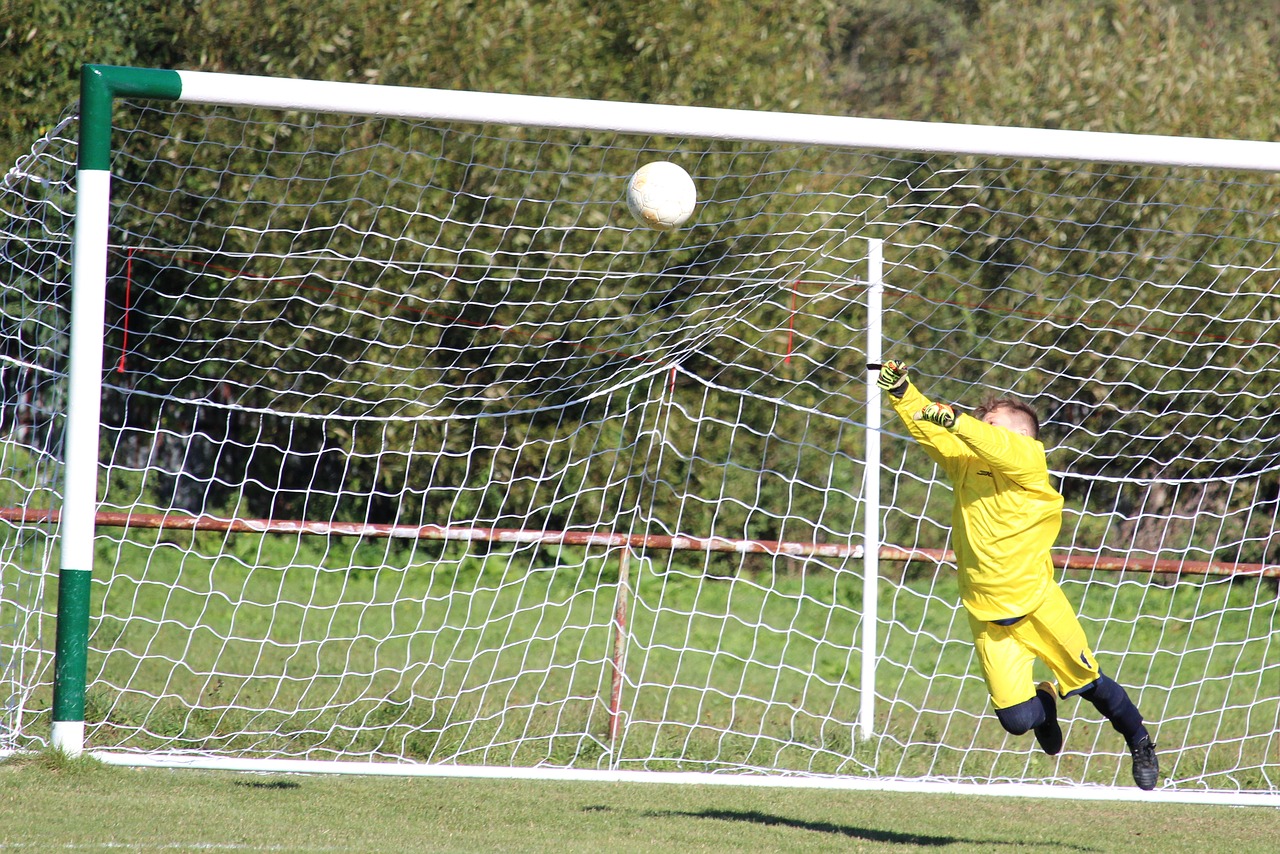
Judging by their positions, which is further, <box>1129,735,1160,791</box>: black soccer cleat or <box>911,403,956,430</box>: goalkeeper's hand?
<box>1129,735,1160,791</box>: black soccer cleat

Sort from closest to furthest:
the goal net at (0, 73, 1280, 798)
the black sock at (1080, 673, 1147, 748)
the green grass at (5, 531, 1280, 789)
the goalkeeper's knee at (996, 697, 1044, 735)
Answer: the goalkeeper's knee at (996, 697, 1044, 735)
the black sock at (1080, 673, 1147, 748)
the green grass at (5, 531, 1280, 789)
the goal net at (0, 73, 1280, 798)

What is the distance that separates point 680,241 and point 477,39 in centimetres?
224

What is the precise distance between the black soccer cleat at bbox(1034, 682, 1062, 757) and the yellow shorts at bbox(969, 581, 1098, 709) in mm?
80

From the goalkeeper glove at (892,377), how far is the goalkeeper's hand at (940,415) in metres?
0.12

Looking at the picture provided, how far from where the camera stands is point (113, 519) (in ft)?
20.6

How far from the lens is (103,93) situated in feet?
16.4

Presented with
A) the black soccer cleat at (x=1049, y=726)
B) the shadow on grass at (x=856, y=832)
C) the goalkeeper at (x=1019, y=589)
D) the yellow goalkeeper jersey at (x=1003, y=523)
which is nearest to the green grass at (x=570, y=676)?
the shadow on grass at (x=856, y=832)

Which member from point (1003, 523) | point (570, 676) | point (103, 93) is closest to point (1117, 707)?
point (1003, 523)

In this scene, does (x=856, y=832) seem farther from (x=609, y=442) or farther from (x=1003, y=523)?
(x=609, y=442)

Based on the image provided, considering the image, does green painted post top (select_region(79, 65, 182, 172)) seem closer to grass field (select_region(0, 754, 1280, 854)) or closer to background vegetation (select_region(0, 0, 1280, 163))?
grass field (select_region(0, 754, 1280, 854))

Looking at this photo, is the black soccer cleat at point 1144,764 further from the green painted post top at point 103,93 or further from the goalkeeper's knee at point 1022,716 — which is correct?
the green painted post top at point 103,93

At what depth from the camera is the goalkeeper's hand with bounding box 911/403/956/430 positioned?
441cm

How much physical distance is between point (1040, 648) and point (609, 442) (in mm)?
5936

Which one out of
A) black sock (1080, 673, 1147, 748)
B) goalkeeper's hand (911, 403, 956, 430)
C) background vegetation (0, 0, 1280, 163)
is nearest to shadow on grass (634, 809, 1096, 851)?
black sock (1080, 673, 1147, 748)
